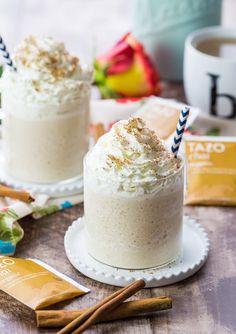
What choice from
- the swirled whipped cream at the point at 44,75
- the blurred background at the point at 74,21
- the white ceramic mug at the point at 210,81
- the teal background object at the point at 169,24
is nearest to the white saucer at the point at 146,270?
the swirled whipped cream at the point at 44,75

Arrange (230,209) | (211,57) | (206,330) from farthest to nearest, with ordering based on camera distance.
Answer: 1. (211,57)
2. (230,209)
3. (206,330)

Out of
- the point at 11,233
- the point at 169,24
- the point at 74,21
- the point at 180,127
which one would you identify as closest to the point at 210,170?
the point at 180,127

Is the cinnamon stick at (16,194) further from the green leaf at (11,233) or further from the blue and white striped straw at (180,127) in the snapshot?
the blue and white striped straw at (180,127)

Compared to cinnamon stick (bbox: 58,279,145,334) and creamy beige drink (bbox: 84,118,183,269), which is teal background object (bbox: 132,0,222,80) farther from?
cinnamon stick (bbox: 58,279,145,334)

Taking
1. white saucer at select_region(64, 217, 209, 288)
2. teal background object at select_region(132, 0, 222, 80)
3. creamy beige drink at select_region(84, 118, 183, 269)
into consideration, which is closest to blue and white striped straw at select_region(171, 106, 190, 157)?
creamy beige drink at select_region(84, 118, 183, 269)

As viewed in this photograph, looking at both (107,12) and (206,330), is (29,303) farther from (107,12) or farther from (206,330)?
(107,12)

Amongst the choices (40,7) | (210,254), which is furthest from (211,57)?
(40,7)
